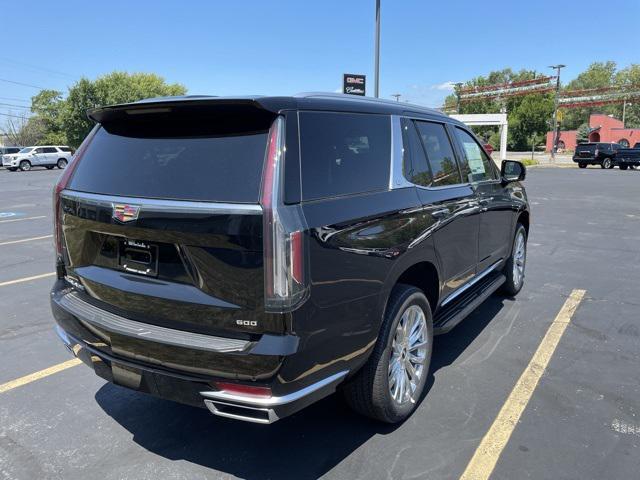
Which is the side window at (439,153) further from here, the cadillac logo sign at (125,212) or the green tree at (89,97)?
the green tree at (89,97)

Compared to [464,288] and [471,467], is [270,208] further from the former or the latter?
[464,288]

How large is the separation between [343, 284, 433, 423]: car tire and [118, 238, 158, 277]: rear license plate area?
4.13 ft

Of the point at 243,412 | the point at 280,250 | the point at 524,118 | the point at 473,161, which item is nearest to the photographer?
the point at 280,250

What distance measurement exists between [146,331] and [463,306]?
255 cm

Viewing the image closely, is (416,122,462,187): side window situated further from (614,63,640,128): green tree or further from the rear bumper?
(614,63,640,128): green tree

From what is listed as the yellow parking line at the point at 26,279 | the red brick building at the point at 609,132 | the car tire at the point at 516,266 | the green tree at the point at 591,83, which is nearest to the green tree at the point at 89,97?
the yellow parking line at the point at 26,279

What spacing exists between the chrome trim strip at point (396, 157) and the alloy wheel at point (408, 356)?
2.54 feet

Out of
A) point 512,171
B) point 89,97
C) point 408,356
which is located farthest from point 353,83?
point 89,97

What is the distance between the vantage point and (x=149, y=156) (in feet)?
8.96

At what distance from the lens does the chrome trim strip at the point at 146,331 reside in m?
2.32

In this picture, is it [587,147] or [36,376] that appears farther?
[587,147]

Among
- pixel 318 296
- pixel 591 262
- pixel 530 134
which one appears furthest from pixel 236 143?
pixel 530 134

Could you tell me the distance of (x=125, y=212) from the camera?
2566 millimetres

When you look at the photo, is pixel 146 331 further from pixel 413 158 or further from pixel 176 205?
pixel 413 158
